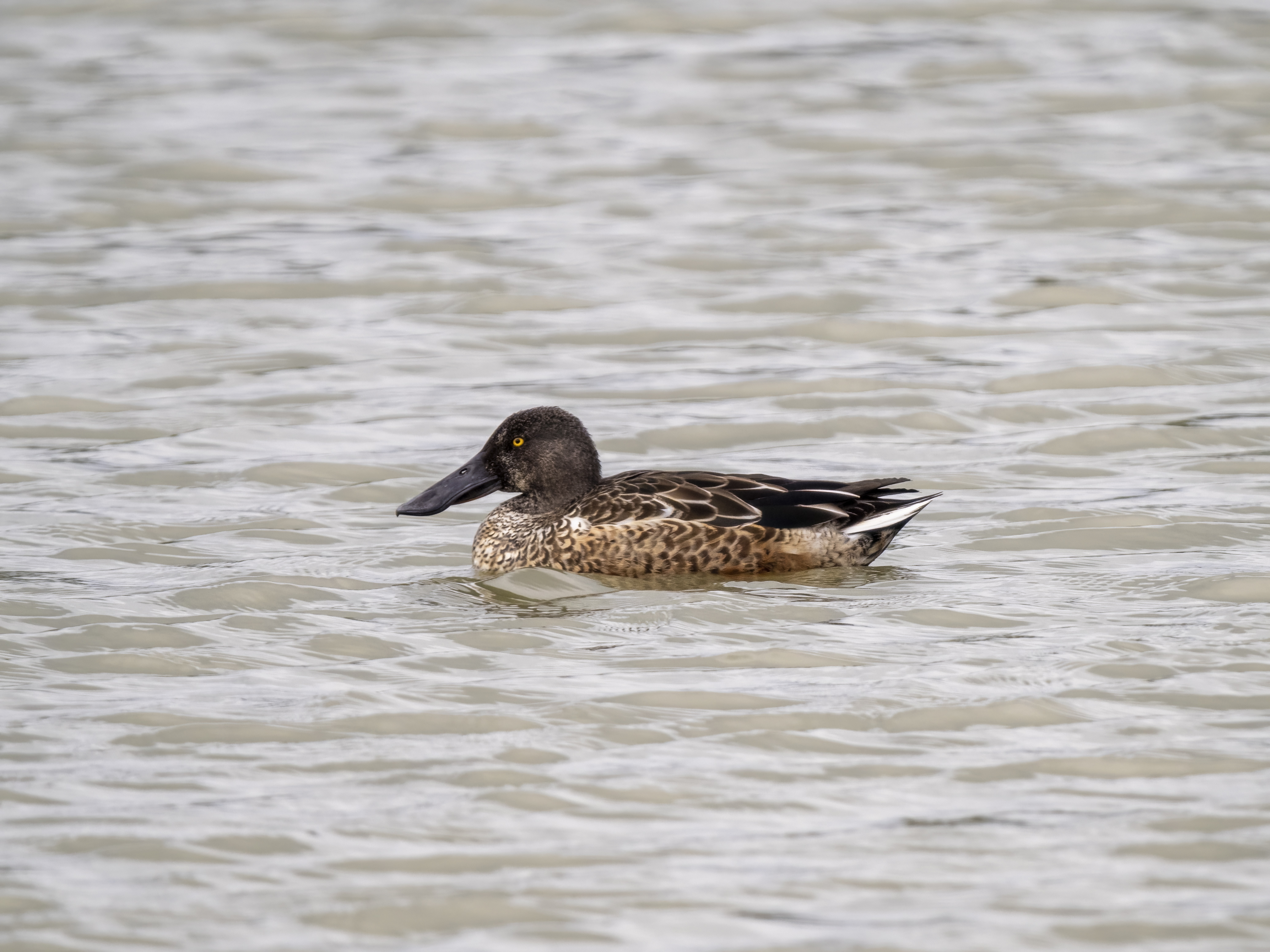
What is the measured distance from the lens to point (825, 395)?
11.6 meters

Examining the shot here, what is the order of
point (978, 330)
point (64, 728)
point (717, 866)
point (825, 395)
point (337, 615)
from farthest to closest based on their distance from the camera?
point (978, 330) < point (825, 395) < point (337, 615) < point (64, 728) < point (717, 866)

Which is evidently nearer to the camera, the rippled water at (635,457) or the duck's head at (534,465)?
the rippled water at (635,457)

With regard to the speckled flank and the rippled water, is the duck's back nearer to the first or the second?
the speckled flank

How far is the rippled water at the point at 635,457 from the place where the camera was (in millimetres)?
5227

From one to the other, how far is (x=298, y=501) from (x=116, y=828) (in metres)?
4.41

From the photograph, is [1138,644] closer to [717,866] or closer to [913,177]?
[717,866]

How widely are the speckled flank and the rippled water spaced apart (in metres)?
0.12

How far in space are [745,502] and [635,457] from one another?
2.42 meters

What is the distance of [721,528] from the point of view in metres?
8.27

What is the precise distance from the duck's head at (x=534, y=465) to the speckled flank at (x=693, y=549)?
43cm

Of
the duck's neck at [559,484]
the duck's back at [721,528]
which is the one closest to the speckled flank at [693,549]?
the duck's back at [721,528]

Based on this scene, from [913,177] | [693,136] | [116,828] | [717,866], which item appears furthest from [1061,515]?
[693,136]

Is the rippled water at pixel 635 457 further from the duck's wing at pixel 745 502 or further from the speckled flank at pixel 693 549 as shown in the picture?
the duck's wing at pixel 745 502

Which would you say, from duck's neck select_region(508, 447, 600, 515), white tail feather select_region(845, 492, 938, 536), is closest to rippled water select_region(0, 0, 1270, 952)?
white tail feather select_region(845, 492, 938, 536)
